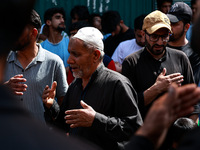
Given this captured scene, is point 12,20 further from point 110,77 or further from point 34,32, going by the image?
point 34,32

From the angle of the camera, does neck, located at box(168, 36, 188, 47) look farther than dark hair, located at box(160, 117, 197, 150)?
Yes

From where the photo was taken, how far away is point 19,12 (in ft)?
3.92

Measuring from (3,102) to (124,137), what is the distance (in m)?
1.91

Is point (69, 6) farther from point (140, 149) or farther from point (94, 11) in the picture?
point (140, 149)

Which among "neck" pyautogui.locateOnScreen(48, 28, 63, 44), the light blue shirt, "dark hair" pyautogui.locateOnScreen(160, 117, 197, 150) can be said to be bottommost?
"dark hair" pyautogui.locateOnScreen(160, 117, 197, 150)

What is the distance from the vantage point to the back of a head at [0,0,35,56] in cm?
116

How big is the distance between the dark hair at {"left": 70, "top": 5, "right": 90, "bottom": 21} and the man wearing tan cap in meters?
3.14

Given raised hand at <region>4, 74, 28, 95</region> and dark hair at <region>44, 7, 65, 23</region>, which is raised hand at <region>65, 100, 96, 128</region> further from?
dark hair at <region>44, 7, 65, 23</region>

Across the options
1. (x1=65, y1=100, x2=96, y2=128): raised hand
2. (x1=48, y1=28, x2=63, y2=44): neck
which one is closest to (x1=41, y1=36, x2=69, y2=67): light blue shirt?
(x1=48, y1=28, x2=63, y2=44): neck

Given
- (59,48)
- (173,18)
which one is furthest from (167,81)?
(59,48)

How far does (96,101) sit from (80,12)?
4.14m

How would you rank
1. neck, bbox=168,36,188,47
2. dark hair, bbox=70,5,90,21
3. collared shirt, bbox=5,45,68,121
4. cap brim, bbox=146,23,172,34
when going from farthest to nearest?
dark hair, bbox=70,5,90,21, neck, bbox=168,36,188,47, cap brim, bbox=146,23,172,34, collared shirt, bbox=5,45,68,121

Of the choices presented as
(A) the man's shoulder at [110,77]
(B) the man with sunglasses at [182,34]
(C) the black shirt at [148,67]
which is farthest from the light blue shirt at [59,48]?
(A) the man's shoulder at [110,77]

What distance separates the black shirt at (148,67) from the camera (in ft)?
12.0
